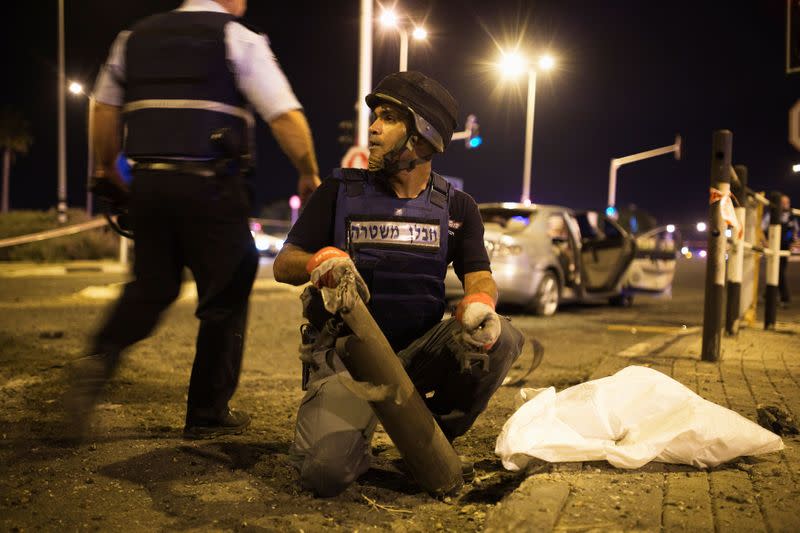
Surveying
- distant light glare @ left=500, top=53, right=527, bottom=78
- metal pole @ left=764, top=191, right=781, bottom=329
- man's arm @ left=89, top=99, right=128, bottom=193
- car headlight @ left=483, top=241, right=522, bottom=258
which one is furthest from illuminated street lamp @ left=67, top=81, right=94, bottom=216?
distant light glare @ left=500, top=53, right=527, bottom=78

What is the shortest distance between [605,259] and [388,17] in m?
9.41

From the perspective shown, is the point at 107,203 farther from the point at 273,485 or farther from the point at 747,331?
the point at 747,331

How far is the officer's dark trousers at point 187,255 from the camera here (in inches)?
125

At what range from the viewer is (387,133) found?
3109 mm

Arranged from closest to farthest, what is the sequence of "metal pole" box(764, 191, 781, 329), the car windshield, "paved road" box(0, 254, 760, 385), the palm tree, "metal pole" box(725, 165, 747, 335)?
1. "paved road" box(0, 254, 760, 385)
2. "metal pole" box(725, 165, 747, 335)
3. "metal pole" box(764, 191, 781, 329)
4. the car windshield
5. the palm tree

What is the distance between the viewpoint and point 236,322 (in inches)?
134

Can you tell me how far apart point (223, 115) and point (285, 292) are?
923 centimetres

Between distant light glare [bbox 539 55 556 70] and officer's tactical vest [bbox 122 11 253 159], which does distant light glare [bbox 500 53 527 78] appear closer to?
distant light glare [bbox 539 55 556 70]

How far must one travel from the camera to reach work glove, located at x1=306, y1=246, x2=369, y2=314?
2461 mm

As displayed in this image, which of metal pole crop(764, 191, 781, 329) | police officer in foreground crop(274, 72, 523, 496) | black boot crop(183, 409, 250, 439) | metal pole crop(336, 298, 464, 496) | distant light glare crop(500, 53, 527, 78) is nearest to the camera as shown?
metal pole crop(336, 298, 464, 496)

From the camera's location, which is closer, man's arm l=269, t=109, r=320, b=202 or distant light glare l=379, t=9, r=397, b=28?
man's arm l=269, t=109, r=320, b=202

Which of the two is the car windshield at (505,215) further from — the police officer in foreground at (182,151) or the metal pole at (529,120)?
the metal pole at (529,120)

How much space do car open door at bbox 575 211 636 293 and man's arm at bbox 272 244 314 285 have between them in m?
7.80

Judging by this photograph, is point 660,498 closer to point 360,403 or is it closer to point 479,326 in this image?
point 479,326
